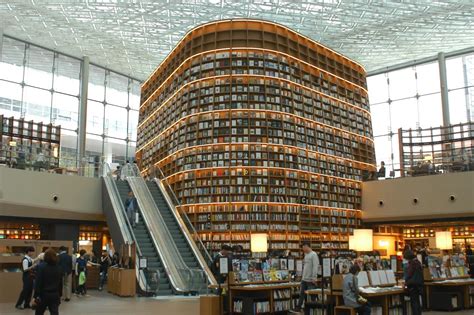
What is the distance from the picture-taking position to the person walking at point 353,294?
6.96m

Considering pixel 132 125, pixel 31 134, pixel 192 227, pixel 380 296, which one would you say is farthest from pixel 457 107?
pixel 31 134

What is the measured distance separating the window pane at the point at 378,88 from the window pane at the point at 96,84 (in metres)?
14.2

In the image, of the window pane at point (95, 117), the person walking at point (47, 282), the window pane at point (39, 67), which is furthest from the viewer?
the window pane at point (95, 117)

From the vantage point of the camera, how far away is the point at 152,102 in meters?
19.8

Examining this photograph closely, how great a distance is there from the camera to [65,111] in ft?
83.0

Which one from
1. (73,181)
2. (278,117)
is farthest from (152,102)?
(278,117)

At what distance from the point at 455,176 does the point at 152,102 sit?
1093cm

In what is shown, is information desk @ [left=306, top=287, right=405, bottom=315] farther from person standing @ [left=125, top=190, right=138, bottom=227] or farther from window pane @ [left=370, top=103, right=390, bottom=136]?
window pane @ [left=370, top=103, right=390, bottom=136]

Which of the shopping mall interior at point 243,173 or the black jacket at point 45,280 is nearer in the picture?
the black jacket at point 45,280

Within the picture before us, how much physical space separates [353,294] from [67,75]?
2219cm

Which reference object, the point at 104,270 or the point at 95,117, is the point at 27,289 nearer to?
the point at 104,270

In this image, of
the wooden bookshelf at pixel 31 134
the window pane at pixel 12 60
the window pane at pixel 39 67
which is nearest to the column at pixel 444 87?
the wooden bookshelf at pixel 31 134

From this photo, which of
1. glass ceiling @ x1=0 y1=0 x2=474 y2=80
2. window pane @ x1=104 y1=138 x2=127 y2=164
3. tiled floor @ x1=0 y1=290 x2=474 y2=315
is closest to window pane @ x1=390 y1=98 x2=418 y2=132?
glass ceiling @ x1=0 y1=0 x2=474 y2=80

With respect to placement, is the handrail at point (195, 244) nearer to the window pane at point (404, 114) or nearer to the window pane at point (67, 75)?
the window pane at point (67, 75)
